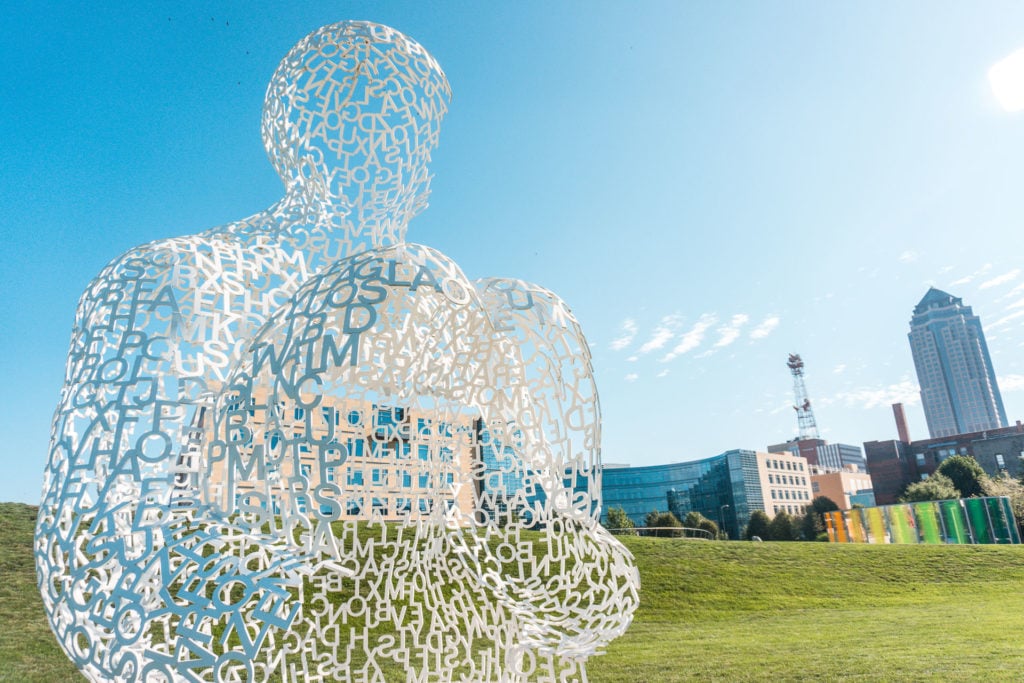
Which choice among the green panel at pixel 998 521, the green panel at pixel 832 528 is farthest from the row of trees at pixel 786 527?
the green panel at pixel 998 521

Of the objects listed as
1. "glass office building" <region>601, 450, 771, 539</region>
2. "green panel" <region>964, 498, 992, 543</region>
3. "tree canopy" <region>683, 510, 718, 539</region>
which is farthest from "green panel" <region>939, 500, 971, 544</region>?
"glass office building" <region>601, 450, 771, 539</region>

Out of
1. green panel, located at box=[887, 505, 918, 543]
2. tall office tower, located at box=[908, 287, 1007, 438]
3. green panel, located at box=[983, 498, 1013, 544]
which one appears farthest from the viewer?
tall office tower, located at box=[908, 287, 1007, 438]

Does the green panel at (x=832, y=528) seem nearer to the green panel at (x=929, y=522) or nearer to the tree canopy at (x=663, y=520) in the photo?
the green panel at (x=929, y=522)

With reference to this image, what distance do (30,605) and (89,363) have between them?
7437 mm

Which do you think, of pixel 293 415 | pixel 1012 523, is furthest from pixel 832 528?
pixel 293 415

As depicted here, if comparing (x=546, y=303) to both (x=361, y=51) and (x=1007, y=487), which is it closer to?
(x=361, y=51)

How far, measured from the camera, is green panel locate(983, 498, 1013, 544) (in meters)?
20.0

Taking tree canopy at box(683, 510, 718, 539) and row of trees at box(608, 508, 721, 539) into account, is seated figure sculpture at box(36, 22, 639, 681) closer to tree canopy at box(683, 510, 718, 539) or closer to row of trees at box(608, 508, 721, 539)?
row of trees at box(608, 508, 721, 539)

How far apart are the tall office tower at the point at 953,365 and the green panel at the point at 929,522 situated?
14611cm

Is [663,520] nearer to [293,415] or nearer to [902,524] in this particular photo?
[902,524]

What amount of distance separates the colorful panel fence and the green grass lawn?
524 centimetres

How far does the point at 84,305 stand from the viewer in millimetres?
3195

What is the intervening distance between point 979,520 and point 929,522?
5.00 feet

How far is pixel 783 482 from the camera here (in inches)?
2554
